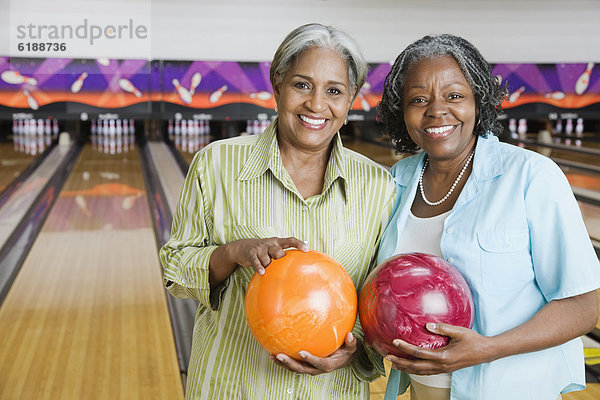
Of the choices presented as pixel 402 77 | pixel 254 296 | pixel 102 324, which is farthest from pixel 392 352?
pixel 102 324

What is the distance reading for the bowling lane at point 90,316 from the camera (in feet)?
7.54

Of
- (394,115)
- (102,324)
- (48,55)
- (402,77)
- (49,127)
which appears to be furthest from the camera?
(49,127)

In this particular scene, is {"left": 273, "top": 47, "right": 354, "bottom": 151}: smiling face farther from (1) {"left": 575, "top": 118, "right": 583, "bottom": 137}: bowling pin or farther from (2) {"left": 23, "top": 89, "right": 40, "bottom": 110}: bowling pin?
(1) {"left": 575, "top": 118, "right": 583, "bottom": 137}: bowling pin

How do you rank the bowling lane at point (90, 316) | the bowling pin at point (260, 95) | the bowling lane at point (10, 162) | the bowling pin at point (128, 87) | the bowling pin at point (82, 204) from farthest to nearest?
1. the bowling pin at point (260, 95)
2. the bowling pin at point (128, 87)
3. the bowling lane at point (10, 162)
4. the bowling pin at point (82, 204)
5. the bowling lane at point (90, 316)

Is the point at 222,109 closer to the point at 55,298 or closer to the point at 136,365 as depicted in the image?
the point at 55,298

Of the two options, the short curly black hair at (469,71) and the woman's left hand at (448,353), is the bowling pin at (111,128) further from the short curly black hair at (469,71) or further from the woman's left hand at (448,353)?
the woman's left hand at (448,353)

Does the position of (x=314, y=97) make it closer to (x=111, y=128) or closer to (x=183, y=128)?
(x=183, y=128)

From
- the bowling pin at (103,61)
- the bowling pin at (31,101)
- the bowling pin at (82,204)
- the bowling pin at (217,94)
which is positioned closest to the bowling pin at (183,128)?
the bowling pin at (217,94)

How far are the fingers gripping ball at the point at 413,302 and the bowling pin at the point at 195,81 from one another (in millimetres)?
6815

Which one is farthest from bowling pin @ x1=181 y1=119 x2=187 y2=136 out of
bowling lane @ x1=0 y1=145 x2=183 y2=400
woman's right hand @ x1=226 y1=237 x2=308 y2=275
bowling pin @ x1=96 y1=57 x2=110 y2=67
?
woman's right hand @ x1=226 y1=237 x2=308 y2=275

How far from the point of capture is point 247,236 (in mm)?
1237

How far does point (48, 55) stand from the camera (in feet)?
24.1

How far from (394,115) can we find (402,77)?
16cm
